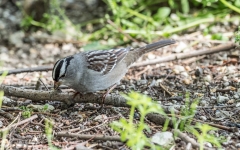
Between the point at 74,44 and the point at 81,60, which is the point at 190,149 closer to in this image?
the point at 81,60

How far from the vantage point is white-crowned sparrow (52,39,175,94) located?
13.0 ft

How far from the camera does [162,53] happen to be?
5488 mm

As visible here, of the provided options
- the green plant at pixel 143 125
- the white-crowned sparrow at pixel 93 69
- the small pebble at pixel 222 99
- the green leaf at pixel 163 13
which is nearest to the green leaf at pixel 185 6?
the green leaf at pixel 163 13

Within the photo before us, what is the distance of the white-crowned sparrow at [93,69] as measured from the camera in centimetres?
395

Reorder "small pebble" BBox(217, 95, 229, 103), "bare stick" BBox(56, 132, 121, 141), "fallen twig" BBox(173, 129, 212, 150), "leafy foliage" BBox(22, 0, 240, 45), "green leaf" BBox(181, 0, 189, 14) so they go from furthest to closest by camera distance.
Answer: "green leaf" BBox(181, 0, 189, 14), "leafy foliage" BBox(22, 0, 240, 45), "small pebble" BBox(217, 95, 229, 103), "bare stick" BBox(56, 132, 121, 141), "fallen twig" BBox(173, 129, 212, 150)

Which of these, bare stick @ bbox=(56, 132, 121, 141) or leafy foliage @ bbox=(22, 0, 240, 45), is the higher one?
leafy foliage @ bbox=(22, 0, 240, 45)

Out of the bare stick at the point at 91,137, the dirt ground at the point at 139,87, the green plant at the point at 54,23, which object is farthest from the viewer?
the green plant at the point at 54,23

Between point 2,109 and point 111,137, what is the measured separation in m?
1.15

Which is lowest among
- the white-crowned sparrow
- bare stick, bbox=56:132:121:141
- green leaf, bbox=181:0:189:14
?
bare stick, bbox=56:132:121:141

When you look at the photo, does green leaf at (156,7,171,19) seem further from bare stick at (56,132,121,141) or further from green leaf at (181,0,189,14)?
bare stick at (56,132,121,141)

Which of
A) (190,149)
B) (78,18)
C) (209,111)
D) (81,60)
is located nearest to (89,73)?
(81,60)

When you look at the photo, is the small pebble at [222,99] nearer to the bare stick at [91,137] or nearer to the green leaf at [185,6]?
the bare stick at [91,137]

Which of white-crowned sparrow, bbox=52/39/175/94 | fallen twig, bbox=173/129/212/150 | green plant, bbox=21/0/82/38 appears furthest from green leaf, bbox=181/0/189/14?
fallen twig, bbox=173/129/212/150

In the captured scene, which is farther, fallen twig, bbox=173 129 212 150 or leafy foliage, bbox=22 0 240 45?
leafy foliage, bbox=22 0 240 45
